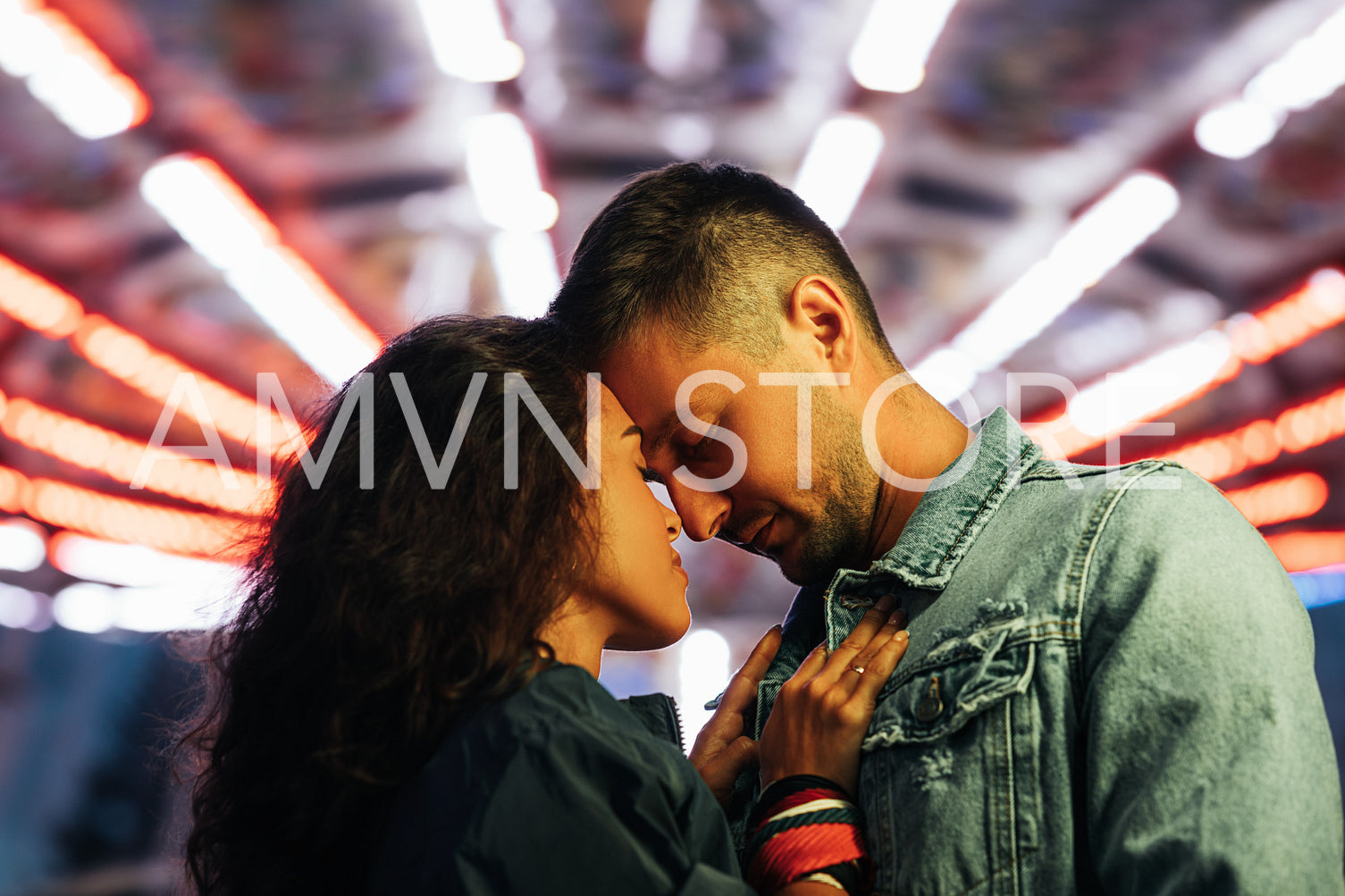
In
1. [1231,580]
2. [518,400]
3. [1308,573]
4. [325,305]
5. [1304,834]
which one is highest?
[325,305]

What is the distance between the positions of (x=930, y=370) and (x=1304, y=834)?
20.1 feet

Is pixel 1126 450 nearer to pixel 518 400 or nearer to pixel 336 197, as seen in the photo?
pixel 336 197

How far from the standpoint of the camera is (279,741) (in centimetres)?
139

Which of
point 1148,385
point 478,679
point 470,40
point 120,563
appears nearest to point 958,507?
point 478,679

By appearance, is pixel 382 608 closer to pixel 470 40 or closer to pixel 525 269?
pixel 470 40

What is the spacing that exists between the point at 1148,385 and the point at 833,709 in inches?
246

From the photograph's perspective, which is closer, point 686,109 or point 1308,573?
point 686,109

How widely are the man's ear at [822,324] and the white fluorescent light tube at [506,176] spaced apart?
2.87 metres

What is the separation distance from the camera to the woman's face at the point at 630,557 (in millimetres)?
1592

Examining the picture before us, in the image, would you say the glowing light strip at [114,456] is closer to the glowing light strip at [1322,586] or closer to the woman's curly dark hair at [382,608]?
the woman's curly dark hair at [382,608]

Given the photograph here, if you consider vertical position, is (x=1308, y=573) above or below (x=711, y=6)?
below

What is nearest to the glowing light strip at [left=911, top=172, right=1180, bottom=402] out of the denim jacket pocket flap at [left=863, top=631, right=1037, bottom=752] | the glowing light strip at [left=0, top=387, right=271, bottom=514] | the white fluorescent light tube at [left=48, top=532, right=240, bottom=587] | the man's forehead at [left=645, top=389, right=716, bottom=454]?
the man's forehead at [left=645, top=389, right=716, bottom=454]

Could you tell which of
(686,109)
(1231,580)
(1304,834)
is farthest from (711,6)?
(1304,834)

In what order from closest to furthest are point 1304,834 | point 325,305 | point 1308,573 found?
point 1304,834, point 325,305, point 1308,573
